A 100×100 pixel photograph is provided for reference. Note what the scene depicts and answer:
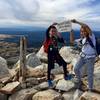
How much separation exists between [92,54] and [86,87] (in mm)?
1712

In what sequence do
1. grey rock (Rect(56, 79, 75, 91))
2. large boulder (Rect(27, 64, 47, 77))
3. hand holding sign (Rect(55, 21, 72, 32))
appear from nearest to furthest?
hand holding sign (Rect(55, 21, 72, 32)), grey rock (Rect(56, 79, 75, 91)), large boulder (Rect(27, 64, 47, 77))

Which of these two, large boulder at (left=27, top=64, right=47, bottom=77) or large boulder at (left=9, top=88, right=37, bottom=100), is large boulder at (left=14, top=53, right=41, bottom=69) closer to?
large boulder at (left=27, top=64, right=47, bottom=77)

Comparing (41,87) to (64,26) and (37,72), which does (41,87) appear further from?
(64,26)

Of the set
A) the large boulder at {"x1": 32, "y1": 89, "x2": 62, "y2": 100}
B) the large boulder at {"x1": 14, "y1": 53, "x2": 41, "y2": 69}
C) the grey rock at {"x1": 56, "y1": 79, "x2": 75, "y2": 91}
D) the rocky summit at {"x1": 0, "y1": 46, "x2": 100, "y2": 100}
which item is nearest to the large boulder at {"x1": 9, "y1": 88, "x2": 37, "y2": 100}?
the rocky summit at {"x1": 0, "y1": 46, "x2": 100, "y2": 100}

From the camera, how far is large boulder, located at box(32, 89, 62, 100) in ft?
41.2

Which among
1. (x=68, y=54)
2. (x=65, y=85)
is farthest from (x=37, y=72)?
(x=68, y=54)

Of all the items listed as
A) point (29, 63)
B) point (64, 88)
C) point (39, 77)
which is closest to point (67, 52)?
point (29, 63)

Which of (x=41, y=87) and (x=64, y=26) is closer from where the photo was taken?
(x=64, y=26)

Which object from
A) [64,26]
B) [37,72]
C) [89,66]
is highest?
[64,26]

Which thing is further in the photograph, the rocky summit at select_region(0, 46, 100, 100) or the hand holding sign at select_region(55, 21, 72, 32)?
the hand holding sign at select_region(55, 21, 72, 32)

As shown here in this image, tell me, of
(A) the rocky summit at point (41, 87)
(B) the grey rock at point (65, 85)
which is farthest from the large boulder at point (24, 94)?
(B) the grey rock at point (65, 85)

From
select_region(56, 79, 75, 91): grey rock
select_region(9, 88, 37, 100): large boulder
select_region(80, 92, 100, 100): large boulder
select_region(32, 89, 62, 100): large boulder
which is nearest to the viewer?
select_region(80, 92, 100, 100): large boulder

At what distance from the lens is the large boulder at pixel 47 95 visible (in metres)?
12.6

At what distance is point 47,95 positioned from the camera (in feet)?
41.8
